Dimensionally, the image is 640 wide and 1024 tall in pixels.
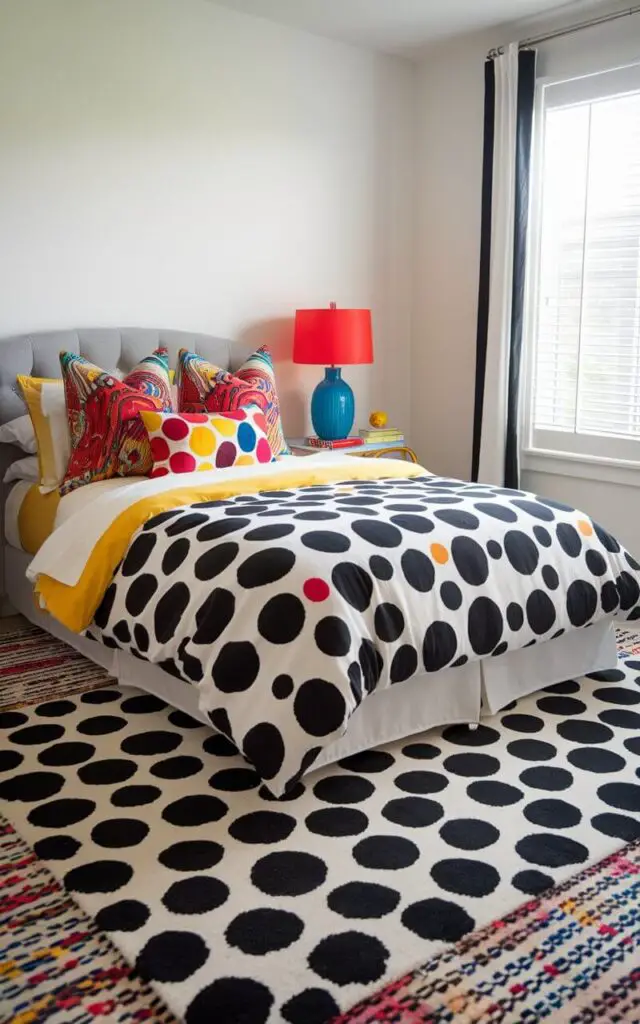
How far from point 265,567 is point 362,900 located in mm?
854

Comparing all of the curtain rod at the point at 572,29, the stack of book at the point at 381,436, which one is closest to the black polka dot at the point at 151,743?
the stack of book at the point at 381,436

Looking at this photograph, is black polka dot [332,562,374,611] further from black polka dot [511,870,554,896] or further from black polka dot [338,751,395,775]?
black polka dot [511,870,554,896]

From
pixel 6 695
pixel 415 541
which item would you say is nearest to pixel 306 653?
pixel 415 541

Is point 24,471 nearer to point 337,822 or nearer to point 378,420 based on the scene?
point 378,420

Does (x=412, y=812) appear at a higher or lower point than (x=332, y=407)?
lower

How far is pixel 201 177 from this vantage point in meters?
4.32

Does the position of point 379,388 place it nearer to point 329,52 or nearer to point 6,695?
point 329,52

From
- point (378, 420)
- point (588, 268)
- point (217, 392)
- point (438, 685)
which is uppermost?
point (588, 268)

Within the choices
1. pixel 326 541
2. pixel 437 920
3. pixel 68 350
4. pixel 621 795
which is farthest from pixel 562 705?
pixel 68 350

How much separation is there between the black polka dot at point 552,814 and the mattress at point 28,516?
1.96m

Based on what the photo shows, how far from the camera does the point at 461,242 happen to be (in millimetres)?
4930

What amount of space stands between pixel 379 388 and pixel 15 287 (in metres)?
2.11

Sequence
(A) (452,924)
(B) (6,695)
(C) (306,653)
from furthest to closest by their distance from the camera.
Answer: (B) (6,695), (C) (306,653), (A) (452,924)

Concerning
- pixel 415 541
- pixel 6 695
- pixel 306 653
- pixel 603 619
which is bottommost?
pixel 6 695
